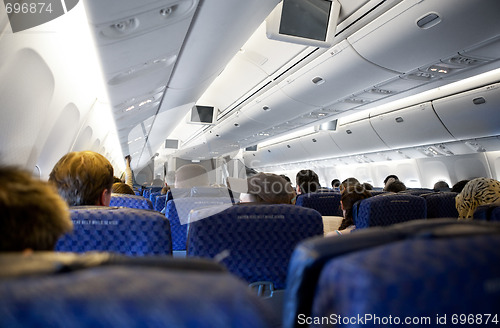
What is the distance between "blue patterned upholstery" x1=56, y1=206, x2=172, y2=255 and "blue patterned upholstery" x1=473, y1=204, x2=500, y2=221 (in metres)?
1.99

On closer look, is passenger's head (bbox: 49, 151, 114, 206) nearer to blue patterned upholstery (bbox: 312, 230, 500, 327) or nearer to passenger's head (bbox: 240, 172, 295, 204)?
passenger's head (bbox: 240, 172, 295, 204)

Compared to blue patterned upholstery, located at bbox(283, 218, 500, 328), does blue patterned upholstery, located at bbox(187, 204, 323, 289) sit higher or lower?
lower

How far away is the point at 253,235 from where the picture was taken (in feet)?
7.09

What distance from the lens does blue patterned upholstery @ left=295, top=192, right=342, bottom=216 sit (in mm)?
4902

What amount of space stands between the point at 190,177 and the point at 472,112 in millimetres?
5789

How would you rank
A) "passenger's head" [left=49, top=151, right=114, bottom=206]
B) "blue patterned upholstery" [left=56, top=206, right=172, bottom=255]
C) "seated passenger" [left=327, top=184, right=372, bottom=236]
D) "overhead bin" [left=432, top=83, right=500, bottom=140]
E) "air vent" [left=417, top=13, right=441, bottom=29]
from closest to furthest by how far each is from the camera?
"blue patterned upholstery" [left=56, top=206, right=172, bottom=255]
"passenger's head" [left=49, top=151, right=114, bottom=206]
"air vent" [left=417, top=13, right=441, bottom=29]
"seated passenger" [left=327, top=184, right=372, bottom=236]
"overhead bin" [left=432, top=83, right=500, bottom=140]

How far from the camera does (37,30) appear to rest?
330 centimetres

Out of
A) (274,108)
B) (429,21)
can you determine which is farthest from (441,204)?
(274,108)

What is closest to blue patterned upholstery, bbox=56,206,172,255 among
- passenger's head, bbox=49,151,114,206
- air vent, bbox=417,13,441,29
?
passenger's head, bbox=49,151,114,206

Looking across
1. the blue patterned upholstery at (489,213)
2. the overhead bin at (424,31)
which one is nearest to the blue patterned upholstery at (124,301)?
the blue patterned upholstery at (489,213)

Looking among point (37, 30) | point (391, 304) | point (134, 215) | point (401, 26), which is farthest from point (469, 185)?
point (37, 30)

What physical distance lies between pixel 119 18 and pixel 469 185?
3.63 metres

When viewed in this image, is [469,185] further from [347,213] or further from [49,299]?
[49,299]

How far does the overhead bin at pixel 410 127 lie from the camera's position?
8.21 meters
